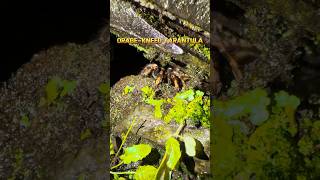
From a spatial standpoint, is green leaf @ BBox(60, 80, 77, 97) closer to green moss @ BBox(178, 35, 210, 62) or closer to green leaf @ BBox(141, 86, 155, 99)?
green leaf @ BBox(141, 86, 155, 99)

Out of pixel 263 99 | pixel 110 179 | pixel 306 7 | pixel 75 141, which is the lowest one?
pixel 110 179

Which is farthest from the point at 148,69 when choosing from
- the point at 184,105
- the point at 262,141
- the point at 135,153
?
the point at 262,141

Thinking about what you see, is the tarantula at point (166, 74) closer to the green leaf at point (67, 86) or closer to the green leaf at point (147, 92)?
the green leaf at point (147, 92)

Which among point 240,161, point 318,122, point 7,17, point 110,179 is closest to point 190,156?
point 240,161

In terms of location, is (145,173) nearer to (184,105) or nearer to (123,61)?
(184,105)

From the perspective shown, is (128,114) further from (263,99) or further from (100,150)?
(263,99)

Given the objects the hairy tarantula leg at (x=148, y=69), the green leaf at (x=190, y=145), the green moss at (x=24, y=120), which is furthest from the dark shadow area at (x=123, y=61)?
the green moss at (x=24, y=120)
